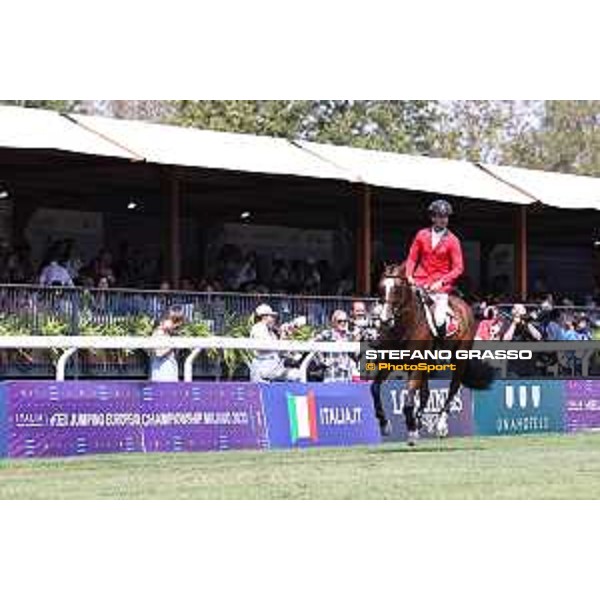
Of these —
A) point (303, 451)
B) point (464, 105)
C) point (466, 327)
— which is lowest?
point (303, 451)

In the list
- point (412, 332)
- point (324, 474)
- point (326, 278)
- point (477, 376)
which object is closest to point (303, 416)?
point (477, 376)

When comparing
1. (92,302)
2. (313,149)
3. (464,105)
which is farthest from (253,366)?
(464,105)

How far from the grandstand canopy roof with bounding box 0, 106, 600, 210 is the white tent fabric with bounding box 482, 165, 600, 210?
0.07 ft

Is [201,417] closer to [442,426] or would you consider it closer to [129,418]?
[129,418]

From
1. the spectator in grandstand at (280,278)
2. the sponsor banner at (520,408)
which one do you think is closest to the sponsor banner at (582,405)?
the sponsor banner at (520,408)

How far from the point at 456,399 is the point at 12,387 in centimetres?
939

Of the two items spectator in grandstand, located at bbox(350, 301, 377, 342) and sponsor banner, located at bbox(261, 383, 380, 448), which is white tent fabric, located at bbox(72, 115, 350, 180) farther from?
sponsor banner, located at bbox(261, 383, 380, 448)

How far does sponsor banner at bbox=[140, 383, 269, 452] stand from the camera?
73.5 feet

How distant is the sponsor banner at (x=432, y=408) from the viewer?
87.0ft

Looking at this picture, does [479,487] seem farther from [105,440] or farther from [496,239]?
[496,239]

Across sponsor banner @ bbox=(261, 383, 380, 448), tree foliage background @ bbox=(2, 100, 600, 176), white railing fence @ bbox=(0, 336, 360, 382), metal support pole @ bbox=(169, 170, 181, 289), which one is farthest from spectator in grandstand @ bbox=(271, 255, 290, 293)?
tree foliage background @ bbox=(2, 100, 600, 176)

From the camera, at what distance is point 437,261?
73.5ft

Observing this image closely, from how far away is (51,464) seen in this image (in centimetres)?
1952

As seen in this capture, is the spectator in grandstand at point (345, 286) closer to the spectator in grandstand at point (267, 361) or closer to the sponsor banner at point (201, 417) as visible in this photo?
the spectator in grandstand at point (267, 361)
